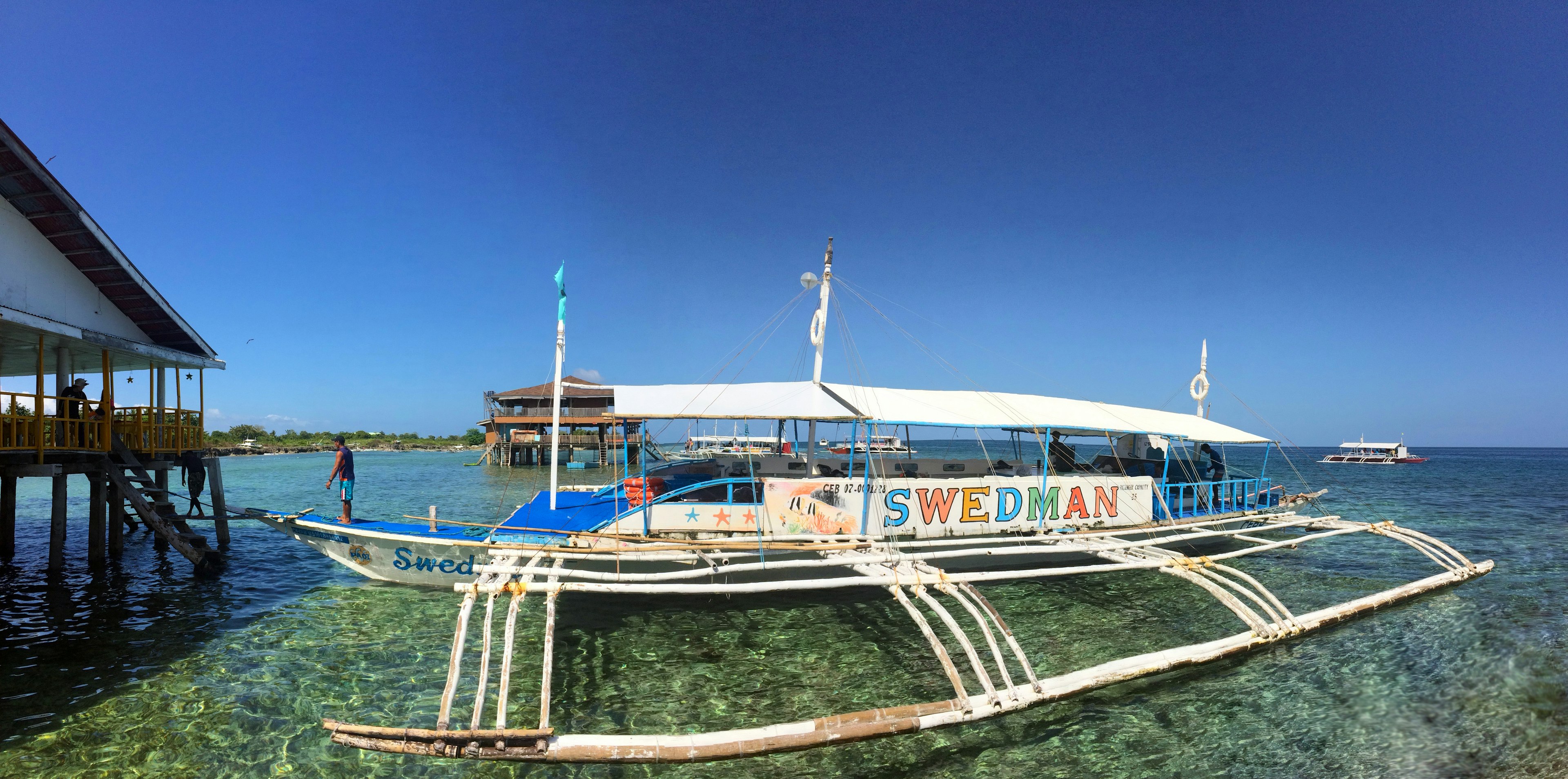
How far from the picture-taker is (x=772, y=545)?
10.3m

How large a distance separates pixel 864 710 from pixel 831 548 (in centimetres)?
301

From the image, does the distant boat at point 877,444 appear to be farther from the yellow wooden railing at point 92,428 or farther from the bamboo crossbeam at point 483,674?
the yellow wooden railing at point 92,428

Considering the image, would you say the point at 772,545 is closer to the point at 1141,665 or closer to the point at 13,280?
the point at 1141,665

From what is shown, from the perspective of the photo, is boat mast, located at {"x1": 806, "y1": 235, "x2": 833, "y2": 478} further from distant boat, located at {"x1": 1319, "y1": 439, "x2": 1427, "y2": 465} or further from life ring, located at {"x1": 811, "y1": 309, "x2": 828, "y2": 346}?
distant boat, located at {"x1": 1319, "y1": 439, "x2": 1427, "y2": 465}

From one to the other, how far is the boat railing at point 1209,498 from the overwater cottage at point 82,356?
2063 centimetres

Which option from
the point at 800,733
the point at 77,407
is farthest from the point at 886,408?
the point at 77,407

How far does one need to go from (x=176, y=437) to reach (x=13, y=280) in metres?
4.76

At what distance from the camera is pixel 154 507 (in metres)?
13.2

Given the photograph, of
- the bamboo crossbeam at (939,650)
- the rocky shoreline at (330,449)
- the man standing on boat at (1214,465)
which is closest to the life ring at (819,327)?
the bamboo crossbeam at (939,650)

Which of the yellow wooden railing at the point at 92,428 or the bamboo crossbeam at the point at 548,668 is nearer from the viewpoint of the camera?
the bamboo crossbeam at the point at 548,668

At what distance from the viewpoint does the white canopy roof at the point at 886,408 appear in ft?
36.4

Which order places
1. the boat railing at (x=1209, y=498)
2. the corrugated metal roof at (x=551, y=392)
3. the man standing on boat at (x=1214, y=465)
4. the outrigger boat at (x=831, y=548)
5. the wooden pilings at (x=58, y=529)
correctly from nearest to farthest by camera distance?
the outrigger boat at (x=831, y=548) < the wooden pilings at (x=58, y=529) < the boat railing at (x=1209, y=498) < the man standing on boat at (x=1214, y=465) < the corrugated metal roof at (x=551, y=392)

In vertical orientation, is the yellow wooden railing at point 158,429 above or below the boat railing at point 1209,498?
above

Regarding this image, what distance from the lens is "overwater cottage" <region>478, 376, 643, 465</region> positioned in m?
47.1
